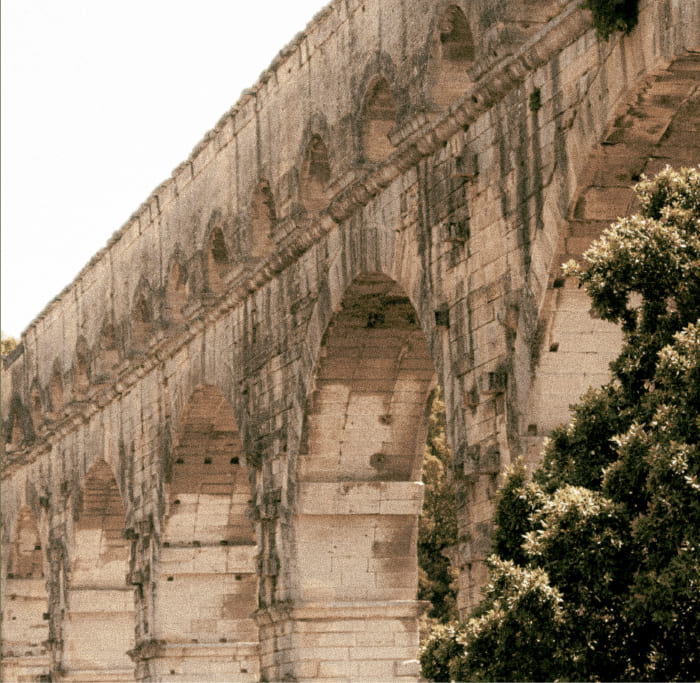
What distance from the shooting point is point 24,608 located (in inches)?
1199

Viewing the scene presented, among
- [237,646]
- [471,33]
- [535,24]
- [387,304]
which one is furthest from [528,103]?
[237,646]

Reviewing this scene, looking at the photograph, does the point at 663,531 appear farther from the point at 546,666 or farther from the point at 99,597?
the point at 99,597

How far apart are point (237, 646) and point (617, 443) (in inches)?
494

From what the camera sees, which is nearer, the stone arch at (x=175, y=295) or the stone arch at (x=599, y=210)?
the stone arch at (x=599, y=210)

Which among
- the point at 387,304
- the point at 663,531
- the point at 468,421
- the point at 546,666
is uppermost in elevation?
the point at 387,304

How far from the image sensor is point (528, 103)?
1309 cm

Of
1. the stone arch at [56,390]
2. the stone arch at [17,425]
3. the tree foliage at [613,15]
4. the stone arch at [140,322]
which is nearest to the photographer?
the tree foliage at [613,15]

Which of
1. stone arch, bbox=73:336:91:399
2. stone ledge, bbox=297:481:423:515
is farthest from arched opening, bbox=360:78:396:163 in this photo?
stone arch, bbox=73:336:91:399

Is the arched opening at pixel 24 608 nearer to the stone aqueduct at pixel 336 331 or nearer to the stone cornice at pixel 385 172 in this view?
the stone aqueduct at pixel 336 331

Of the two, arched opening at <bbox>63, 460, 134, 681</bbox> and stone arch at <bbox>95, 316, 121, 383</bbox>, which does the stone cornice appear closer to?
stone arch at <bbox>95, 316, 121, 383</bbox>

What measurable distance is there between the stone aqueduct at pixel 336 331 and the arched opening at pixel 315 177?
0.07ft

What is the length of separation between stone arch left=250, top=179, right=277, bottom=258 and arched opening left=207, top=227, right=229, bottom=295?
1319mm

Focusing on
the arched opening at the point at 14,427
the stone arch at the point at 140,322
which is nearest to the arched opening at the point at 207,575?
the stone arch at the point at 140,322

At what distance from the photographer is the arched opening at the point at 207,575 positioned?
850 inches
